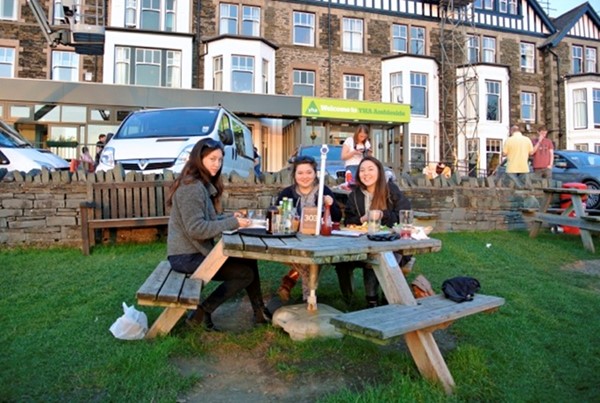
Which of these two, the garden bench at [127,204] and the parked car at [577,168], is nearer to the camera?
the garden bench at [127,204]

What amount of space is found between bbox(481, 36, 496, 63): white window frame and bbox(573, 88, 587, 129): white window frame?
5.62m

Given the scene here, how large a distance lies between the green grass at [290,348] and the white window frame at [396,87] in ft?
62.7

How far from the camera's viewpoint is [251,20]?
2122 cm

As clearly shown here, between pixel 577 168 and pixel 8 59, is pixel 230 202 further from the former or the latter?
pixel 8 59

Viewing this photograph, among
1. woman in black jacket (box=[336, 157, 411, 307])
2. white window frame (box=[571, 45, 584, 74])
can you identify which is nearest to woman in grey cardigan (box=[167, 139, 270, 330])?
woman in black jacket (box=[336, 157, 411, 307])

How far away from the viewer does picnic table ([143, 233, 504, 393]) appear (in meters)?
2.40

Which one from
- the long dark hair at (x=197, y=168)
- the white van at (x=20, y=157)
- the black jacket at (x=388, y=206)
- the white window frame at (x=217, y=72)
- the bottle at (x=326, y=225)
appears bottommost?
the bottle at (x=326, y=225)

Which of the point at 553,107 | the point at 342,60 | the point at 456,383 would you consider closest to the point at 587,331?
the point at 456,383

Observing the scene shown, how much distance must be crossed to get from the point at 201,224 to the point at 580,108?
29.7 meters

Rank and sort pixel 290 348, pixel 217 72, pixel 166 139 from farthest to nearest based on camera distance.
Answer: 1. pixel 217 72
2. pixel 166 139
3. pixel 290 348

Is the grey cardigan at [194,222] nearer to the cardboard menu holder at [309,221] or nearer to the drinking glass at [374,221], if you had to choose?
the cardboard menu holder at [309,221]

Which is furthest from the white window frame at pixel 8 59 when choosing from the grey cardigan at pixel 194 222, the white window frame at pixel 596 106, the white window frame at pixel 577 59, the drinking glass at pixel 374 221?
the white window frame at pixel 596 106

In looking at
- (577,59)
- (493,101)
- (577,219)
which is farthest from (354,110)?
(577,59)

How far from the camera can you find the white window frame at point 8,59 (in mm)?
19016
